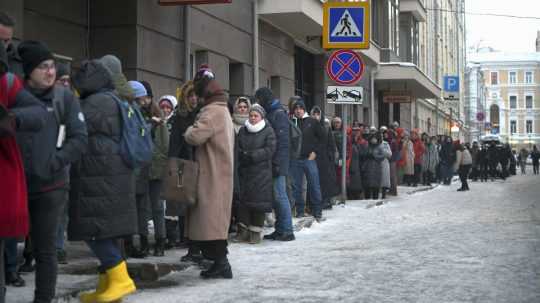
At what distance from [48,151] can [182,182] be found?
1.91 m

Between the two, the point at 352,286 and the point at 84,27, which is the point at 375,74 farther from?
the point at 352,286

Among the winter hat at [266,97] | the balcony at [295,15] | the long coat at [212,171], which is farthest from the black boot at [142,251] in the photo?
the balcony at [295,15]

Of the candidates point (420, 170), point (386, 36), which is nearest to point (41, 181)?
point (420, 170)

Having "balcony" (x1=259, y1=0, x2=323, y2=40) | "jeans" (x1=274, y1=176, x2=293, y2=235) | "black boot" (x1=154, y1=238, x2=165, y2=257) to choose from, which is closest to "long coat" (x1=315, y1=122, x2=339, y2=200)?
"jeans" (x1=274, y1=176, x2=293, y2=235)

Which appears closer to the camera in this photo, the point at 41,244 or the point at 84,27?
the point at 41,244

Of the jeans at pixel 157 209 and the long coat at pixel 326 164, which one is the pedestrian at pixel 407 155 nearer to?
the long coat at pixel 326 164

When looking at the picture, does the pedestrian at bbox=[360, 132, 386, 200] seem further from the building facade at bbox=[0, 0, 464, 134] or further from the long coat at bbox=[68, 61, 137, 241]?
the long coat at bbox=[68, 61, 137, 241]

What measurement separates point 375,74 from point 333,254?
2205 centimetres

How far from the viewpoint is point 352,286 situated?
6703 millimetres

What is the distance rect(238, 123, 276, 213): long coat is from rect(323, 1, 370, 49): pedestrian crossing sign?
6.17 m

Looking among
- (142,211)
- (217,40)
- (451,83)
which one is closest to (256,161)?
(142,211)

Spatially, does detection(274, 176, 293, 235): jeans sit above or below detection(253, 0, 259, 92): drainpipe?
below

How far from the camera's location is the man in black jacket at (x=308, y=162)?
39.2ft

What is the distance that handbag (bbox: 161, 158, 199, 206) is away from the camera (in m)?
6.96
